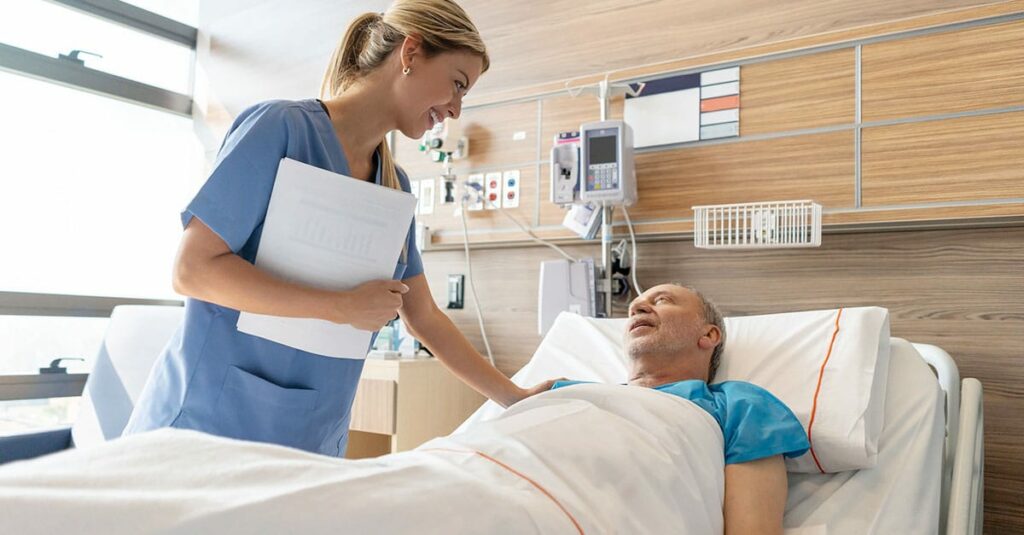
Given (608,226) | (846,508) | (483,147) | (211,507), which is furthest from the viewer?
(483,147)

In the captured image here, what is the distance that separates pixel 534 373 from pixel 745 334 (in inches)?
21.5

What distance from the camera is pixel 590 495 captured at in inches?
37.1

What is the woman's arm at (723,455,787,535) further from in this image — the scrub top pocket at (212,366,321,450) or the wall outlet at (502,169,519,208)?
the wall outlet at (502,169,519,208)

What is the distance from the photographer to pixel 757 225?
85.4 inches

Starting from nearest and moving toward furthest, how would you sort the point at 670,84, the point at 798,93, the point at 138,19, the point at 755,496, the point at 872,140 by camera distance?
the point at 755,496
the point at 872,140
the point at 798,93
the point at 670,84
the point at 138,19

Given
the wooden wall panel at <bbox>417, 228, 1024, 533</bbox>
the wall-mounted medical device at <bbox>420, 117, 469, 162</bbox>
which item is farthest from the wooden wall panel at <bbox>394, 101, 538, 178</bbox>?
the wooden wall panel at <bbox>417, 228, 1024, 533</bbox>

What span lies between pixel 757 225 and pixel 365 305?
143cm

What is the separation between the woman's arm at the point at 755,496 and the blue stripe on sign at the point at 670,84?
144 cm

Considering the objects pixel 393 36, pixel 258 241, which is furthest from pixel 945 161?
pixel 258 241

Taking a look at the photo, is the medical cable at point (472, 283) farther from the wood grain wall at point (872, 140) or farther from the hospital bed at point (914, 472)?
the hospital bed at point (914, 472)

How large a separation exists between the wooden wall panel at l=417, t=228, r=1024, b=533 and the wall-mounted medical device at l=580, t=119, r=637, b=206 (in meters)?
0.27

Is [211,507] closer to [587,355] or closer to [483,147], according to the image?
[587,355]

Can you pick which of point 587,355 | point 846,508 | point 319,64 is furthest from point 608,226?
point 319,64

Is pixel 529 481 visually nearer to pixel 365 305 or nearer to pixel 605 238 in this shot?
pixel 365 305
